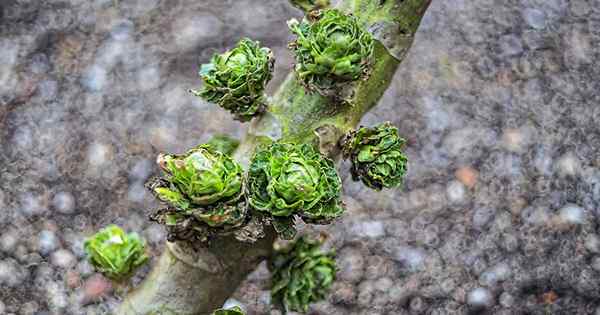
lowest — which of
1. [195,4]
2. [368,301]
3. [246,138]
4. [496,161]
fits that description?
Answer: [368,301]

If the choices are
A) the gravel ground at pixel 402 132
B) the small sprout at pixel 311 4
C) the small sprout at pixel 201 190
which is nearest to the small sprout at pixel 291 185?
the small sprout at pixel 201 190

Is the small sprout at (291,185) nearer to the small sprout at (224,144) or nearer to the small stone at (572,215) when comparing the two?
the small sprout at (224,144)

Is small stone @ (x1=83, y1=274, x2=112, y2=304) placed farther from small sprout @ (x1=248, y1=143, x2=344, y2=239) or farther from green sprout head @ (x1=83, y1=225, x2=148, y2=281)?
small sprout @ (x1=248, y1=143, x2=344, y2=239)

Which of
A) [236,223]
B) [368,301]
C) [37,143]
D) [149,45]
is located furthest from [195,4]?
[236,223]

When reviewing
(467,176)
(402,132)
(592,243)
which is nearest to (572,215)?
(592,243)

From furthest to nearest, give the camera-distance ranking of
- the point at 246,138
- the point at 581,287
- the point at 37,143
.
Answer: the point at 37,143, the point at 581,287, the point at 246,138

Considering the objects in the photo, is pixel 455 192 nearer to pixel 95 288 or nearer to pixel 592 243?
pixel 592 243

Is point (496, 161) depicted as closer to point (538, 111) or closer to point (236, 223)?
point (538, 111)
